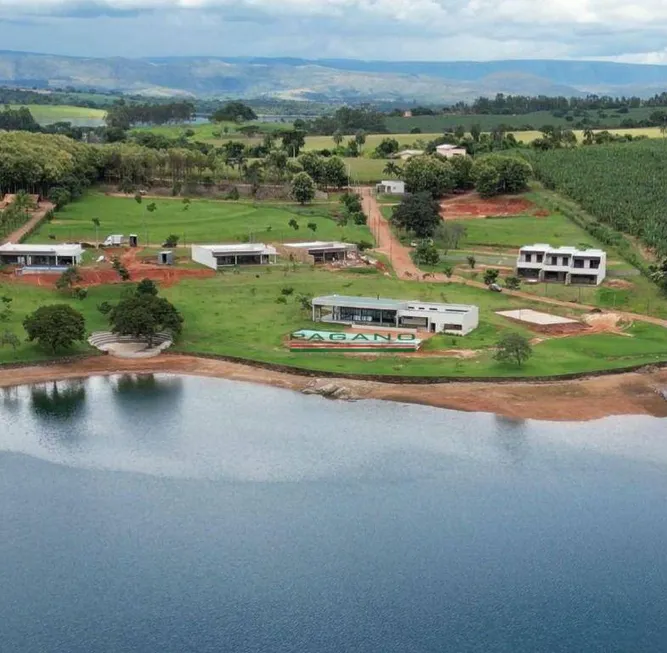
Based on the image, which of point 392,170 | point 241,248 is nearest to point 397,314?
point 241,248

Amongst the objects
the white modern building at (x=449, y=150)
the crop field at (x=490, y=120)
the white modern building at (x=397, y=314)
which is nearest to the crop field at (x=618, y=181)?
the white modern building at (x=449, y=150)

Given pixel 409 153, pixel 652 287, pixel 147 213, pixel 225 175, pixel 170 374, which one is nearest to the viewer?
pixel 170 374

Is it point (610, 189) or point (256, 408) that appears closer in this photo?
point (256, 408)

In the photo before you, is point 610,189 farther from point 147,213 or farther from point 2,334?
point 2,334

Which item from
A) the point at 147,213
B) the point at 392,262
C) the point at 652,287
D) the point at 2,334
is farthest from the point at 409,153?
the point at 2,334

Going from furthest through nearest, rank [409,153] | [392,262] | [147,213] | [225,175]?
[409,153] → [225,175] → [147,213] → [392,262]

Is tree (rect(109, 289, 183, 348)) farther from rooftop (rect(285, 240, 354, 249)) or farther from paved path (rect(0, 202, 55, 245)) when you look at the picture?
paved path (rect(0, 202, 55, 245))
